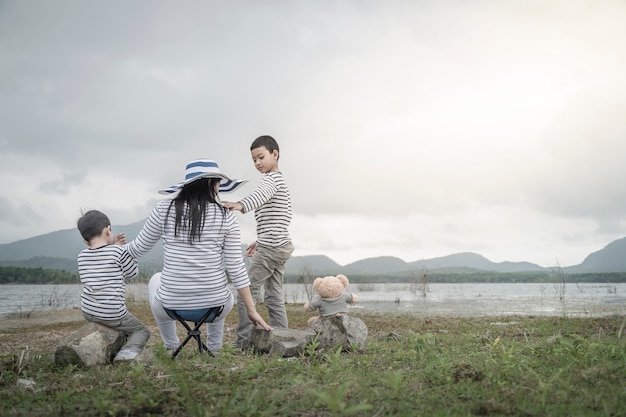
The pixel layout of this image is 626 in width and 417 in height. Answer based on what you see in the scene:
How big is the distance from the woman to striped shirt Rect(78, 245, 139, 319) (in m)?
0.18

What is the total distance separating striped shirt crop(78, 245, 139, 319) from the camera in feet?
15.4

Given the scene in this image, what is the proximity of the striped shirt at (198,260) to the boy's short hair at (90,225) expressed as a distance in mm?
402

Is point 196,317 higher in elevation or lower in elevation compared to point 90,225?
lower

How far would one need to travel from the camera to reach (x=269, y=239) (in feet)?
18.6

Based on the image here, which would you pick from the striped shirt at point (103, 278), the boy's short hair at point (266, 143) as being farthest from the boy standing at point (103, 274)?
the boy's short hair at point (266, 143)

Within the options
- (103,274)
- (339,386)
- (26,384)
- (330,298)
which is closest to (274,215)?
(330,298)

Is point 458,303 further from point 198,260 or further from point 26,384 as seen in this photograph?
point 26,384

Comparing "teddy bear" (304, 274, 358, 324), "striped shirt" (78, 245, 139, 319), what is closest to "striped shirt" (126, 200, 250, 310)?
"striped shirt" (78, 245, 139, 319)

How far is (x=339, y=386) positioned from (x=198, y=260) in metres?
1.95

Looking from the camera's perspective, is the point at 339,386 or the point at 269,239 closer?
the point at 339,386

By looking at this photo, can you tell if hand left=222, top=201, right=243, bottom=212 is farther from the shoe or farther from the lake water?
the lake water

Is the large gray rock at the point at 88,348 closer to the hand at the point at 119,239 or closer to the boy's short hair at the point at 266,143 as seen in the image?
the hand at the point at 119,239

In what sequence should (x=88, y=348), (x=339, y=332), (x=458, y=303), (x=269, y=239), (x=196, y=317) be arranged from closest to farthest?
(x=88, y=348) < (x=196, y=317) < (x=339, y=332) < (x=269, y=239) < (x=458, y=303)

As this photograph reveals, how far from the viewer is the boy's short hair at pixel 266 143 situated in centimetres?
578
